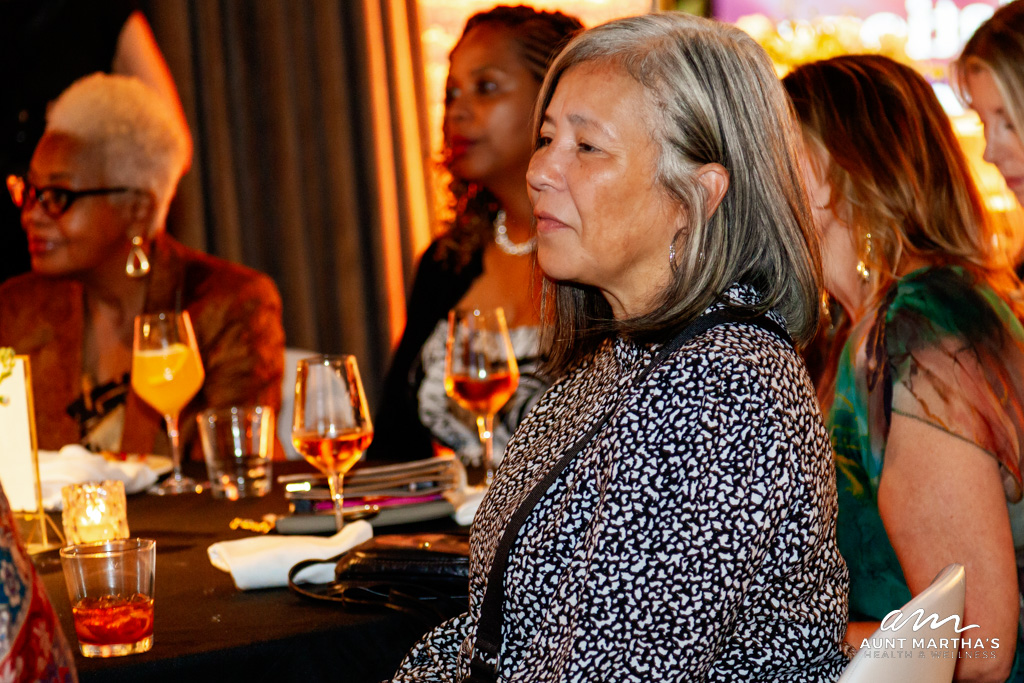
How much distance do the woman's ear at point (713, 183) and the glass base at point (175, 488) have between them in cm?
124

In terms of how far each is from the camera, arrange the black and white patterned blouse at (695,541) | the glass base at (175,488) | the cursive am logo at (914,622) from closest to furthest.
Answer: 1. the cursive am logo at (914,622)
2. the black and white patterned blouse at (695,541)
3. the glass base at (175,488)

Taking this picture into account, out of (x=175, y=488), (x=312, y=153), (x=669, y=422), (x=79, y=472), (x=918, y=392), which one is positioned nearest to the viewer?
(x=669, y=422)

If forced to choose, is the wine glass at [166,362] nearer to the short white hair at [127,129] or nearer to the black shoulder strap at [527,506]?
the short white hair at [127,129]

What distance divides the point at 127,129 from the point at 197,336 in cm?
63

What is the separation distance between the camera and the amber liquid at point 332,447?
162cm

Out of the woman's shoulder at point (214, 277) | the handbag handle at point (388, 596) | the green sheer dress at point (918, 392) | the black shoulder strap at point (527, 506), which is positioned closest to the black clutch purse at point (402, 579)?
the handbag handle at point (388, 596)

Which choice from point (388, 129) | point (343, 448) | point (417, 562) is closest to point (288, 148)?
point (388, 129)

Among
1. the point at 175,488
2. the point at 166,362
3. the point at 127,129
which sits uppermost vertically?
the point at 127,129

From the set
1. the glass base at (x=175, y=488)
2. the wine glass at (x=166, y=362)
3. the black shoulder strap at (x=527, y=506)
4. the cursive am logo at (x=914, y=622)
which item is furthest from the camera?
the wine glass at (x=166, y=362)

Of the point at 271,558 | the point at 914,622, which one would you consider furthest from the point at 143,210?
the point at 914,622

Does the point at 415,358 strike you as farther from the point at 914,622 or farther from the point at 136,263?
the point at 914,622

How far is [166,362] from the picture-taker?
2.17 meters

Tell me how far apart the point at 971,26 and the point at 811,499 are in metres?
4.51

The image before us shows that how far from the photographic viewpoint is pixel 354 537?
60.2 inches
